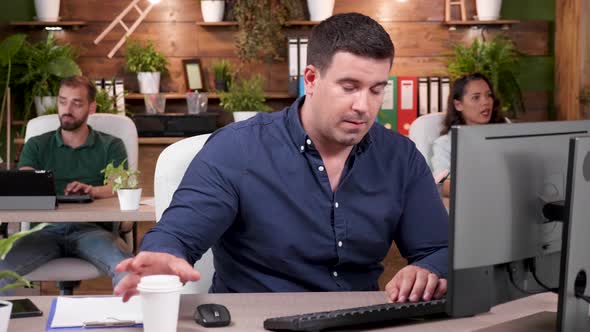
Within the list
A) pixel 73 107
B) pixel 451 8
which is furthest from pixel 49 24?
pixel 451 8

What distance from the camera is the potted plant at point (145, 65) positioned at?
6273mm

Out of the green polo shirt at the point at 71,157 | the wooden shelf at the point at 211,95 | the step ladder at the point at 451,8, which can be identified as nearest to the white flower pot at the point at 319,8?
the wooden shelf at the point at 211,95

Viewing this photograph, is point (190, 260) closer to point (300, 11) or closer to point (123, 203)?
point (123, 203)

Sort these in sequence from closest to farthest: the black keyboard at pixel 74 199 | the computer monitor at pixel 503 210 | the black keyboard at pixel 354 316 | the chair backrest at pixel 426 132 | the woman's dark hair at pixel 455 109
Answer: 1. the computer monitor at pixel 503 210
2. the black keyboard at pixel 354 316
3. the black keyboard at pixel 74 199
4. the chair backrest at pixel 426 132
5. the woman's dark hair at pixel 455 109

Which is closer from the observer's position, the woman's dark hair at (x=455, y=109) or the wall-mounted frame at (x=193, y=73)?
the woman's dark hair at (x=455, y=109)

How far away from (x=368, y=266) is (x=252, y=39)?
4132 millimetres

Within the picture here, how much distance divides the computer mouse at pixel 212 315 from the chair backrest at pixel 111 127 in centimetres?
254

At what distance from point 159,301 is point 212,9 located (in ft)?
15.9

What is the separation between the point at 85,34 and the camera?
652 cm

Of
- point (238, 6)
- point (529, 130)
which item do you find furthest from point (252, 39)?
point (529, 130)

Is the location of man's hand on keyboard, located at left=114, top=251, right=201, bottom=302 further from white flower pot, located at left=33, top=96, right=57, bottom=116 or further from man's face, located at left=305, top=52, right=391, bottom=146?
white flower pot, located at left=33, top=96, right=57, bottom=116

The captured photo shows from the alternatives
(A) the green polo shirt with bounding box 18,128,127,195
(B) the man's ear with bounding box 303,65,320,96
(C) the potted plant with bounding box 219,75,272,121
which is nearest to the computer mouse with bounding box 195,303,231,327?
(B) the man's ear with bounding box 303,65,320,96

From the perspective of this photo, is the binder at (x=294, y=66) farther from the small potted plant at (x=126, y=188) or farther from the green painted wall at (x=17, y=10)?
the small potted plant at (x=126, y=188)

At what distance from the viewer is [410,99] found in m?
6.23
